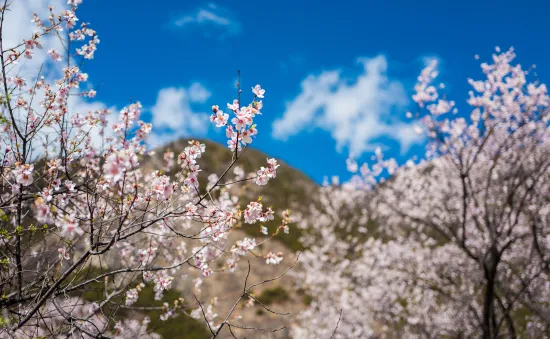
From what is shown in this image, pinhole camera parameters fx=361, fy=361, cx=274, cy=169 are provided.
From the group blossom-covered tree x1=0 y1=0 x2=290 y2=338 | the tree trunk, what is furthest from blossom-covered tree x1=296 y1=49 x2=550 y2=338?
blossom-covered tree x1=0 y1=0 x2=290 y2=338

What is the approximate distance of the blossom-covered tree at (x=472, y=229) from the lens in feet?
29.5

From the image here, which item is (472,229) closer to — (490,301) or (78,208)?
(490,301)

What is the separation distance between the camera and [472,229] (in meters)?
13.4

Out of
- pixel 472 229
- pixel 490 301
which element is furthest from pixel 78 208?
pixel 472 229

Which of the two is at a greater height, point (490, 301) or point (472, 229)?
point (472, 229)

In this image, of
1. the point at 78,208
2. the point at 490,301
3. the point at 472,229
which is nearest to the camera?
the point at 78,208

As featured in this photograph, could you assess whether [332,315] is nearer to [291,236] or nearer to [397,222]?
[397,222]

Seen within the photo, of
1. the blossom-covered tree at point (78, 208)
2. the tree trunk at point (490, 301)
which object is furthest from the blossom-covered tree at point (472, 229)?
the blossom-covered tree at point (78, 208)

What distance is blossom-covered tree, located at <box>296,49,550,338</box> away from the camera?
8.98m

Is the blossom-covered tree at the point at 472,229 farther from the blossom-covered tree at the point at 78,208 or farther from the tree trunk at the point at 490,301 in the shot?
the blossom-covered tree at the point at 78,208

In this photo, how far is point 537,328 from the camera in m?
11.8

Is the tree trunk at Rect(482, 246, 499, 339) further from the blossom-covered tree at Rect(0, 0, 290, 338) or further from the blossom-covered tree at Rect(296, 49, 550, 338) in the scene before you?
the blossom-covered tree at Rect(0, 0, 290, 338)

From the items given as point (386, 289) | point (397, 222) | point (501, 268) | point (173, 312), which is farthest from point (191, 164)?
point (397, 222)

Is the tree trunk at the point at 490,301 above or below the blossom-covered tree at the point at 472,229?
below
